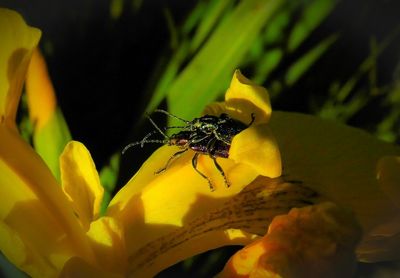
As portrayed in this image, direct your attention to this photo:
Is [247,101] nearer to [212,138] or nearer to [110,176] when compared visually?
[212,138]

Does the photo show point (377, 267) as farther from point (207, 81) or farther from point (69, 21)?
point (69, 21)

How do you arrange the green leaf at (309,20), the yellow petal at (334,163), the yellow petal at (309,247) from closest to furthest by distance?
the yellow petal at (309,247) → the yellow petal at (334,163) → the green leaf at (309,20)

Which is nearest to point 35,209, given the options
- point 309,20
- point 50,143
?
point 50,143

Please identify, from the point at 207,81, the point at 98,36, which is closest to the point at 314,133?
the point at 207,81

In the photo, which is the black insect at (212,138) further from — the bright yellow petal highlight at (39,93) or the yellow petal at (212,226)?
the bright yellow petal highlight at (39,93)

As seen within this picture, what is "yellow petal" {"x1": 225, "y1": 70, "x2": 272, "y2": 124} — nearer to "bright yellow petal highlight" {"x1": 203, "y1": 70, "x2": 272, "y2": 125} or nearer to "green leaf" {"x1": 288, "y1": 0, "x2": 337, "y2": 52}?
"bright yellow petal highlight" {"x1": 203, "y1": 70, "x2": 272, "y2": 125}

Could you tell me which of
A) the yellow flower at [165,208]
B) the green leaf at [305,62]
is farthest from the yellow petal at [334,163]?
the green leaf at [305,62]

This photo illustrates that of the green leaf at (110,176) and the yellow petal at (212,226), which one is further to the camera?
the green leaf at (110,176)

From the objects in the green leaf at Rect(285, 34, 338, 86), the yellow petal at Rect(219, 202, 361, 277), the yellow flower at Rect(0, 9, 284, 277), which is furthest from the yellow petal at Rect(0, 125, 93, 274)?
the green leaf at Rect(285, 34, 338, 86)
